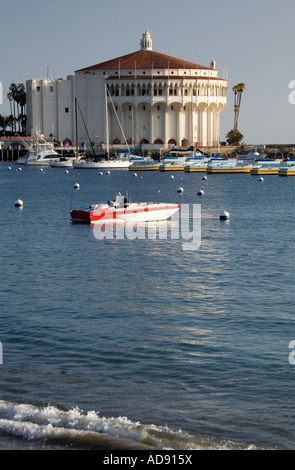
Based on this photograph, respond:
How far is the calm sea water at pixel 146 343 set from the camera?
12.9 meters

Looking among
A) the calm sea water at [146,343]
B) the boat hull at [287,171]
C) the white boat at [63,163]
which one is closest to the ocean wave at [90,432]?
the calm sea water at [146,343]

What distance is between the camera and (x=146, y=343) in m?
18.2

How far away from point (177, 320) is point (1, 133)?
17191 cm

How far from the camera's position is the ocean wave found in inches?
484

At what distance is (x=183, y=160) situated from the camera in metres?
128

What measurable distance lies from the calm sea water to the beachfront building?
118 meters

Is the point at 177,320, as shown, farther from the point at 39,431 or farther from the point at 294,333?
the point at 39,431

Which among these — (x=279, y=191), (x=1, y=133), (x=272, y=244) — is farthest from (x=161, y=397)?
(x=1, y=133)

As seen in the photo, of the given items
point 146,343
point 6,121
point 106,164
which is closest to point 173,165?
point 106,164

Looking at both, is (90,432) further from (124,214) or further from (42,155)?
(42,155)

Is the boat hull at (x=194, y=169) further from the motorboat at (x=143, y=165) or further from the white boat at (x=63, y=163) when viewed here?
the white boat at (x=63, y=163)

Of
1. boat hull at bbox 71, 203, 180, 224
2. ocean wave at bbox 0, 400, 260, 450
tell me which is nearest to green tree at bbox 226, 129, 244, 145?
boat hull at bbox 71, 203, 180, 224

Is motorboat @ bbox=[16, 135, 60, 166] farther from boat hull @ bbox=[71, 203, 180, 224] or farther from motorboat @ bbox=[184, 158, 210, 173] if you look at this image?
boat hull @ bbox=[71, 203, 180, 224]
